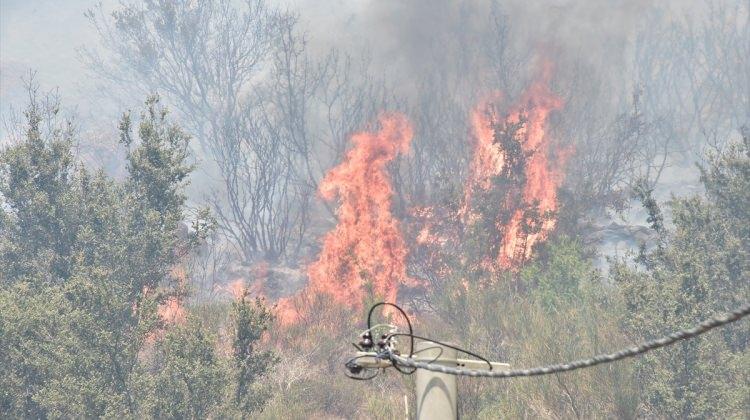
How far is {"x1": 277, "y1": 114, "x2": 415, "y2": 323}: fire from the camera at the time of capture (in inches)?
938

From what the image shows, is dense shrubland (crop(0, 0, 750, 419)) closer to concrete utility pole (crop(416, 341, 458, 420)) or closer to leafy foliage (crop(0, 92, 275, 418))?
leafy foliage (crop(0, 92, 275, 418))

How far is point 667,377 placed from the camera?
13.1m

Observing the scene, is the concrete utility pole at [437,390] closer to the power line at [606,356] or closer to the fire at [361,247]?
the power line at [606,356]

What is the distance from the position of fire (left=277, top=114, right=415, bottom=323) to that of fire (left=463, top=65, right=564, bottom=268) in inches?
126

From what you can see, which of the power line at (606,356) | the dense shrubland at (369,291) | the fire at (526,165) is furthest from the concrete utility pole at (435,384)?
the fire at (526,165)

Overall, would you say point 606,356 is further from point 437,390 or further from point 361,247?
point 361,247

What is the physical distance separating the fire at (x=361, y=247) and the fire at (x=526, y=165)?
3.20 meters

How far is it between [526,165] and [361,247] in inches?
271

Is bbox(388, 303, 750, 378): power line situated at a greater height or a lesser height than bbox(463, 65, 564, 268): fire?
lesser

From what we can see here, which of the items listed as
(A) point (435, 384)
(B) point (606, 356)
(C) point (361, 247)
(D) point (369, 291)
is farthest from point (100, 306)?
(B) point (606, 356)

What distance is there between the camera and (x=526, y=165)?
26.5 meters

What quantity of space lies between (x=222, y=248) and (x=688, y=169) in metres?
30.8

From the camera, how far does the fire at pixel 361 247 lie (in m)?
23.8

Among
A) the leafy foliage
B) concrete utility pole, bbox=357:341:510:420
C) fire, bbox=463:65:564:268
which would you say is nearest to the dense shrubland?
the leafy foliage
